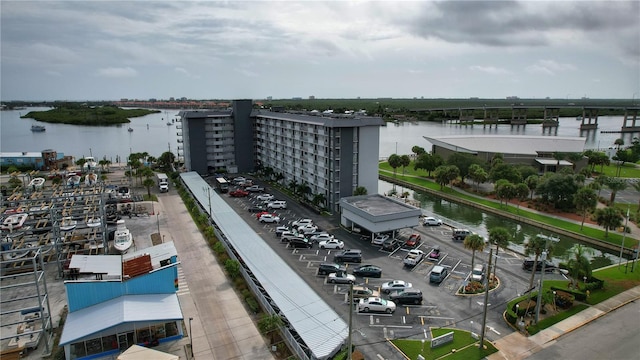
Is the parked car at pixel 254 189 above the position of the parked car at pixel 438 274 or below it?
above

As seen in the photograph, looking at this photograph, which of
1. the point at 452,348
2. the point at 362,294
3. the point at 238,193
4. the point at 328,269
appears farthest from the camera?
the point at 238,193

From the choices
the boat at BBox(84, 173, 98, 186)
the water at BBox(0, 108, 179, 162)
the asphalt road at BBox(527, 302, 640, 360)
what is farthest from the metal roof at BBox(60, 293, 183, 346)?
the water at BBox(0, 108, 179, 162)

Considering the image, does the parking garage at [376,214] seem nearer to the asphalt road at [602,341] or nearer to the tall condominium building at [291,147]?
the tall condominium building at [291,147]

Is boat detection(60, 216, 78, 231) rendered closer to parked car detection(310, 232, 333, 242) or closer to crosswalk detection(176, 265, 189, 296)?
crosswalk detection(176, 265, 189, 296)

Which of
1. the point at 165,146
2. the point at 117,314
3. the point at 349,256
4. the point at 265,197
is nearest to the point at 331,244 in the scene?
the point at 349,256

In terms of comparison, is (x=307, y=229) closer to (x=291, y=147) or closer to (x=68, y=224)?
(x=291, y=147)

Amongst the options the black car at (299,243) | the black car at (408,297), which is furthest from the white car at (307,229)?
the black car at (408,297)

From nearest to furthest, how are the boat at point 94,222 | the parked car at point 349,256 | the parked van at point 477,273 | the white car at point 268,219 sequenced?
the parked van at point 477,273 < the parked car at point 349,256 < the boat at point 94,222 < the white car at point 268,219
